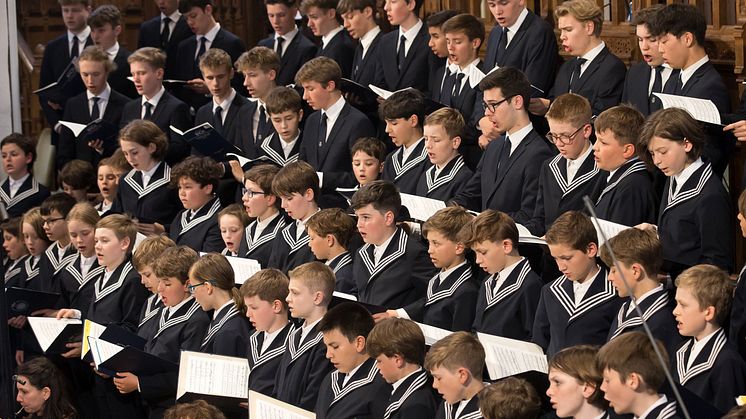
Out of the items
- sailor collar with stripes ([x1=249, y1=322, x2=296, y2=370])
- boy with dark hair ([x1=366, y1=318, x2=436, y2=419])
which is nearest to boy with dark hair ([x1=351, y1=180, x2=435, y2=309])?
sailor collar with stripes ([x1=249, y1=322, x2=296, y2=370])

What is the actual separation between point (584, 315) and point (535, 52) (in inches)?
82.7

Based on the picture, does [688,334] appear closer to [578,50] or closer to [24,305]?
[578,50]

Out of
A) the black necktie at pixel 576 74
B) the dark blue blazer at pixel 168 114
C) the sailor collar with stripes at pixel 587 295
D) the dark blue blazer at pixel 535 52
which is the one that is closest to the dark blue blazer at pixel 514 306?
the sailor collar with stripes at pixel 587 295

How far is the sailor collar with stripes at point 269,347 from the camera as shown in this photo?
523 centimetres

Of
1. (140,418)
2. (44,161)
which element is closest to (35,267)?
(140,418)

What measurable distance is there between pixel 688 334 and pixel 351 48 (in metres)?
3.88

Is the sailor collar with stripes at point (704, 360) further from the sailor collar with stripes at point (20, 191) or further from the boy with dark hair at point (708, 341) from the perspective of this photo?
the sailor collar with stripes at point (20, 191)

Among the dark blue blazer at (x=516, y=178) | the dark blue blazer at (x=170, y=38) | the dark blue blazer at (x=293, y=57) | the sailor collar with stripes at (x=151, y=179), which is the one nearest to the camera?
the dark blue blazer at (x=516, y=178)

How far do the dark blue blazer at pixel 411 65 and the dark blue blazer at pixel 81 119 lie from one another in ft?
6.05

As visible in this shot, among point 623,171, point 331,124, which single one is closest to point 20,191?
point 331,124

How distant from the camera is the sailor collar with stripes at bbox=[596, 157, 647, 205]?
5016mm

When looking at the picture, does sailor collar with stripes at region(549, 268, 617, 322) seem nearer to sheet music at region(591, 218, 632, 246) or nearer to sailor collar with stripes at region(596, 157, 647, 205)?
sheet music at region(591, 218, 632, 246)

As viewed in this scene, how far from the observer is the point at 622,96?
19.2ft

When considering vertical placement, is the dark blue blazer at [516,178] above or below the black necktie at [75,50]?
above
